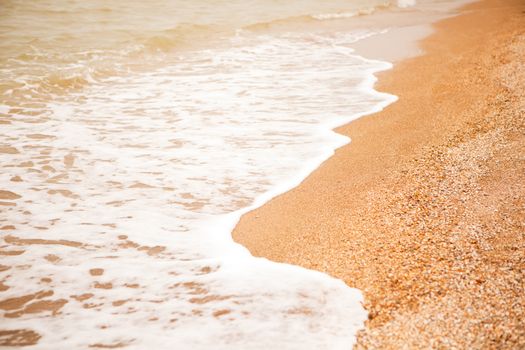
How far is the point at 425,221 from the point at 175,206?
87.7 inches

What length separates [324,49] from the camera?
37.0ft

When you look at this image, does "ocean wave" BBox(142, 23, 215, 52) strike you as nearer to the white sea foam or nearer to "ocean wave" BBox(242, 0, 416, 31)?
"ocean wave" BBox(242, 0, 416, 31)

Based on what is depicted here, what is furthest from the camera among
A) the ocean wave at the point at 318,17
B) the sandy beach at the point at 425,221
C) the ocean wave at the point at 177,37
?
the ocean wave at the point at 318,17

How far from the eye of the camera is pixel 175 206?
381cm

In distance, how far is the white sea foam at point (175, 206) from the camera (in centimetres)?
236

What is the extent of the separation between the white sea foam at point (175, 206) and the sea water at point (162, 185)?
0.05 feet

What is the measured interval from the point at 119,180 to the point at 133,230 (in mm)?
1058

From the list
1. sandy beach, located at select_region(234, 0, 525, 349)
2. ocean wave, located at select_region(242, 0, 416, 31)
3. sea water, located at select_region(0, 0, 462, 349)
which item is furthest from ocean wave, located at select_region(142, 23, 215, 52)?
sandy beach, located at select_region(234, 0, 525, 349)

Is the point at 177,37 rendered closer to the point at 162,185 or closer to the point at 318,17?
the point at 318,17

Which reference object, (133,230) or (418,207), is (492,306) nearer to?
(418,207)

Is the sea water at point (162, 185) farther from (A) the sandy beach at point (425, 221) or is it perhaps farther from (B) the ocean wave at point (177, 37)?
(B) the ocean wave at point (177, 37)

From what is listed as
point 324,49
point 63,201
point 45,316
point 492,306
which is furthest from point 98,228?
point 324,49

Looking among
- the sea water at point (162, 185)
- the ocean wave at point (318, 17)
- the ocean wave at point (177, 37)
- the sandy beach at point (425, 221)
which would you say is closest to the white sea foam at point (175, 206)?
the sea water at point (162, 185)

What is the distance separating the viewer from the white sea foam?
2.36 m
